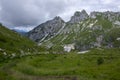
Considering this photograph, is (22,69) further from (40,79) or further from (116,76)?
(116,76)

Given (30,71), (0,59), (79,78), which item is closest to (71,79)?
(79,78)

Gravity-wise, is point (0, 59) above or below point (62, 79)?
above

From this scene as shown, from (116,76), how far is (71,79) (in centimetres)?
1656

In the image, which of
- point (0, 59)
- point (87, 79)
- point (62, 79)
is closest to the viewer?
point (87, 79)

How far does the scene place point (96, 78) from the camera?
79938mm

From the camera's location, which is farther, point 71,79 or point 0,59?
point 0,59

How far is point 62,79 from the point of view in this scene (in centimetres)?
8050

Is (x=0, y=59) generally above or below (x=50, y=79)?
above

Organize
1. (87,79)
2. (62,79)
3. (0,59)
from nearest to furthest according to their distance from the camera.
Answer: (87,79), (62,79), (0,59)

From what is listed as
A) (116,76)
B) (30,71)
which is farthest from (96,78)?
(30,71)

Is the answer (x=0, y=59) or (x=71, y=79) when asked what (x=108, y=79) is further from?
(x=0, y=59)

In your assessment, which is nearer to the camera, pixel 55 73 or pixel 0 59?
pixel 55 73

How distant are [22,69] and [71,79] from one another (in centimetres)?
2972

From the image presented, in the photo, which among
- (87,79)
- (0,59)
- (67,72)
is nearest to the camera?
(87,79)
